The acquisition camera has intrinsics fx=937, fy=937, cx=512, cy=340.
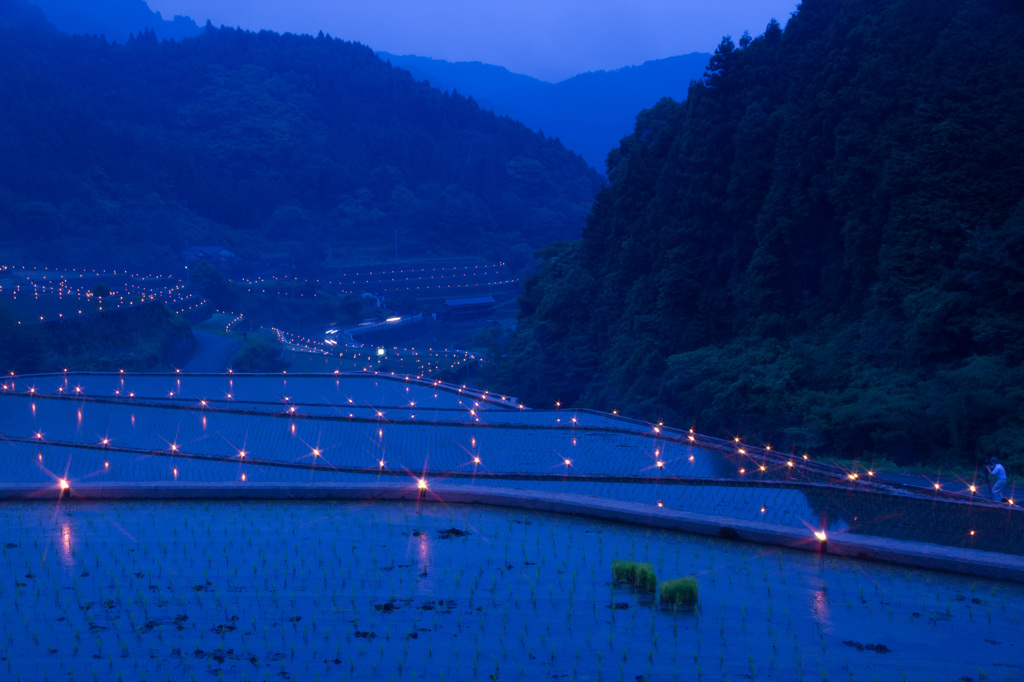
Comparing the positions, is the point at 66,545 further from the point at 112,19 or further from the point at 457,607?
the point at 112,19

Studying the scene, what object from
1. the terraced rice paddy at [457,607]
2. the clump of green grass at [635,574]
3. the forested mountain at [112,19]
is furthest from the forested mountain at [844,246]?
the forested mountain at [112,19]

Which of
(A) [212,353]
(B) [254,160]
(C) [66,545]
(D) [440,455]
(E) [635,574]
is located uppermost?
(B) [254,160]

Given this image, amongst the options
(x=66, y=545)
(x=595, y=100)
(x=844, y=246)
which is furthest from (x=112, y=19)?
(x=66, y=545)

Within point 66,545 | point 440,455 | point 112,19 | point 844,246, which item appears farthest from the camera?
point 112,19

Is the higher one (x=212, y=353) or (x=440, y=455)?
(x=440, y=455)

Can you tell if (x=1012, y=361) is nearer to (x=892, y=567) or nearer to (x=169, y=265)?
(x=892, y=567)

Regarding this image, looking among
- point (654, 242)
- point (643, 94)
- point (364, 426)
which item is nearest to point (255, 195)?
point (654, 242)

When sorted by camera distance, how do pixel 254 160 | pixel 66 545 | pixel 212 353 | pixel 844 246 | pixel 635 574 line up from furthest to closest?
1. pixel 254 160
2. pixel 212 353
3. pixel 844 246
4. pixel 66 545
5. pixel 635 574

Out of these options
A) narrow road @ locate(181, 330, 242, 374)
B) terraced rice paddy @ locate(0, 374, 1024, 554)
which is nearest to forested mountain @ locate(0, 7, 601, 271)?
narrow road @ locate(181, 330, 242, 374)

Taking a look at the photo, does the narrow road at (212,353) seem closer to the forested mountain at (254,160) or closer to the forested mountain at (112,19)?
the forested mountain at (254,160)
